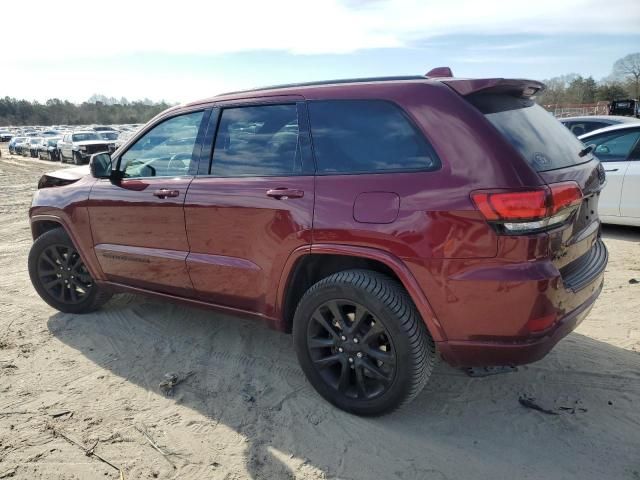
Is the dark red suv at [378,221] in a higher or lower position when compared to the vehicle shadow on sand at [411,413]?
higher

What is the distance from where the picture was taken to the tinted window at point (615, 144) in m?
6.80

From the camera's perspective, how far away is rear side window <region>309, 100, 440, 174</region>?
2.75 meters

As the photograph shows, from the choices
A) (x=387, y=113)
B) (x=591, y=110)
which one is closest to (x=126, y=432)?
(x=387, y=113)

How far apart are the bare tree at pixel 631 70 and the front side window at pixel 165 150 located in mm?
46372

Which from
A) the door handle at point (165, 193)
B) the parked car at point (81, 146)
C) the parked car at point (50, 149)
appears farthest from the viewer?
the parked car at point (50, 149)

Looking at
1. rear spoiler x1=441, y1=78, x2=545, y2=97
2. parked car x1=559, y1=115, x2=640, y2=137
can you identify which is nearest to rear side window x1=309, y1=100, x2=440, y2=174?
rear spoiler x1=441, y1=78, x2=545, y2=97

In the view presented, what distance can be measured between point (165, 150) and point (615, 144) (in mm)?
5954

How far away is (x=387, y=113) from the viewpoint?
2861 millimetres

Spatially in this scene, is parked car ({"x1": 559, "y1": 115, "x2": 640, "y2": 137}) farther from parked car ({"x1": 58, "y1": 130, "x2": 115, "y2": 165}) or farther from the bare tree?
the bare tree

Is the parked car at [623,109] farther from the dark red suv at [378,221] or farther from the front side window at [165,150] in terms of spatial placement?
the front side window at [165,150]

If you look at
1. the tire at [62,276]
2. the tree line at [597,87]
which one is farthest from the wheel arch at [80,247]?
the tree line at [597,87]

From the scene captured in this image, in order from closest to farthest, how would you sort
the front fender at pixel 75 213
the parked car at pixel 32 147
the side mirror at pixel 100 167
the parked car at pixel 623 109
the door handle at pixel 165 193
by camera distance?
the door handle at pixel 165 193 < the side mirror at pixel 100 167 < the front fender at pixel 75 213 < the parked car at pixel 623 109 < the parked car at pixel 32 147

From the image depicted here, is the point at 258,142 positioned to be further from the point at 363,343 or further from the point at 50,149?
the point at 50,149

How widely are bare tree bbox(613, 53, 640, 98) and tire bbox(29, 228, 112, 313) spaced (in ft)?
153
